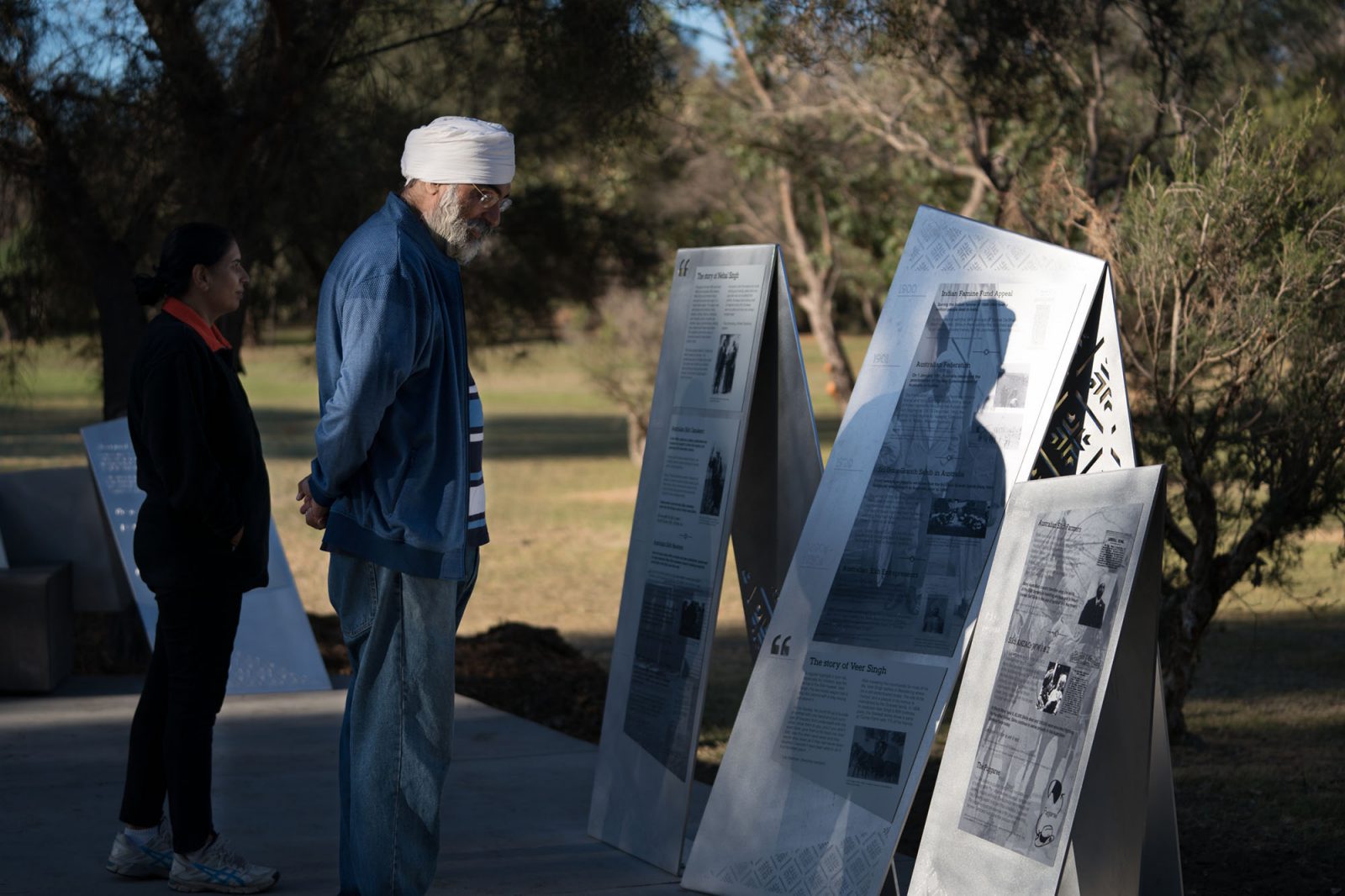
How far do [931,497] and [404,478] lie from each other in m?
1.43

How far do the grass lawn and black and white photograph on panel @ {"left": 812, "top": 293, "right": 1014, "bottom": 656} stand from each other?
1432mm

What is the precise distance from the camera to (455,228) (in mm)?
3658

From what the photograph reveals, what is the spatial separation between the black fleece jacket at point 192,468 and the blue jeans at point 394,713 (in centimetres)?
44

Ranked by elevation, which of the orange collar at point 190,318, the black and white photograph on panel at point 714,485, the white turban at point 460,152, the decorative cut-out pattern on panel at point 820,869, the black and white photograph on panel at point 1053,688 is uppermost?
the white turban at point 460,152

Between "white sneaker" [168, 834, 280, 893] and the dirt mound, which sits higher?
"white sneaker" [168, 834, 280, 893]

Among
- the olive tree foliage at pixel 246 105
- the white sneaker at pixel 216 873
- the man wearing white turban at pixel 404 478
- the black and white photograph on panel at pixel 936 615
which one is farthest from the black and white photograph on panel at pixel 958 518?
the olive tree foliage at pixel 246 105

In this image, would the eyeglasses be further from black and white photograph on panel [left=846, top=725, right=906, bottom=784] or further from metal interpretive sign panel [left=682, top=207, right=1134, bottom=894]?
black and white photograph on panel [left=846, top=725, right=906, bottom=784]

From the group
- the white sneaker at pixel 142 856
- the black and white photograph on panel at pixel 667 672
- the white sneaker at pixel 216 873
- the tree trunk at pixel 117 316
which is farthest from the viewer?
the tree trunk at pixel 117 316

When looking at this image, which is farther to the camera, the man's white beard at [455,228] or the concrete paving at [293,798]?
the concrete paving at [293,798]

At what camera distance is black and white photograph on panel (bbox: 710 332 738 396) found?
184 inches

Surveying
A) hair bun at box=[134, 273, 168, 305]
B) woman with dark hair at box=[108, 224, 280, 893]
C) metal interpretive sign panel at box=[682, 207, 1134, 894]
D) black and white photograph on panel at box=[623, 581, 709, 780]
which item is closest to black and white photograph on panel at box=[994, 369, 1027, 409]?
metal interpretive sign panel at box=[682, 207, 1134, 894]

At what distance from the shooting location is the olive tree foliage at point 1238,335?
6012 millimetres

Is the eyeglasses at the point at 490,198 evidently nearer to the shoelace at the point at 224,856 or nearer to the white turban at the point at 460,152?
the white turban at the point at 460,152

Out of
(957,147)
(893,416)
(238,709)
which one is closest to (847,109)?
(957,147)
